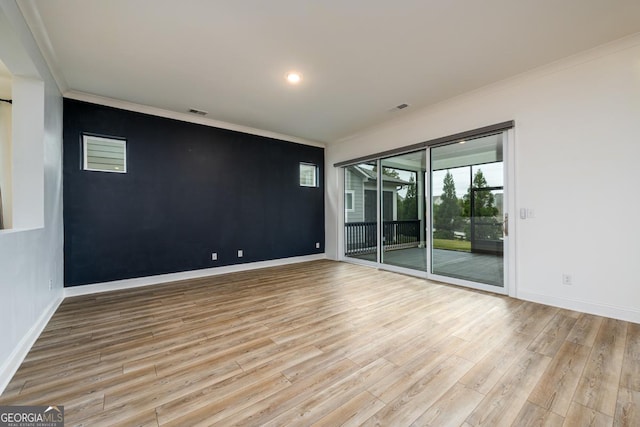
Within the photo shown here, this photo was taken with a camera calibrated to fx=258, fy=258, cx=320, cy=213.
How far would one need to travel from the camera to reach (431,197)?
4.49m

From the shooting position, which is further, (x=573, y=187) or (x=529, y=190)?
(x=529, y=190)

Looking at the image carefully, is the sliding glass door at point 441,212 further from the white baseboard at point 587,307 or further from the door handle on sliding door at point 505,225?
the white baseboard at point 587,307

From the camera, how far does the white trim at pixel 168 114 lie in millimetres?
3789

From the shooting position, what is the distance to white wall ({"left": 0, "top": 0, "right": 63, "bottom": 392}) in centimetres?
191

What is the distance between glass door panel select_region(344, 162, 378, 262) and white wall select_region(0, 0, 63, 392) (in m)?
5.00

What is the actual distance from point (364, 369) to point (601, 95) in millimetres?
3813

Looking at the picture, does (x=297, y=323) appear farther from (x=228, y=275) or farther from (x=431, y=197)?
(x=431, y=197)

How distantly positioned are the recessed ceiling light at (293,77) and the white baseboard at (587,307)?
4.05m

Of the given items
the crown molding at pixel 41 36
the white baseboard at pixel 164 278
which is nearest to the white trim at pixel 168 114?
the crown molding at pixel 41 36

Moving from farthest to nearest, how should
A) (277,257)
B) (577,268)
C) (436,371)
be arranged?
(277,257) < (577,268) < (436,371)

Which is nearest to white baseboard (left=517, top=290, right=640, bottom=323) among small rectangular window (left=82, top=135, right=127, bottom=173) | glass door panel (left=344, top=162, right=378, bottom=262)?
glass door panel (left=344, top=162, right=378, bottom=262)

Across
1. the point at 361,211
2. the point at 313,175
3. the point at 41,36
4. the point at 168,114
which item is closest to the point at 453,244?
the point at 361,211

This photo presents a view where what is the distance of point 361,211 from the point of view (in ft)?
20.0

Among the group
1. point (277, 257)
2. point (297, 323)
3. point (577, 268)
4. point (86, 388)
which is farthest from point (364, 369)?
point (277, 257)
